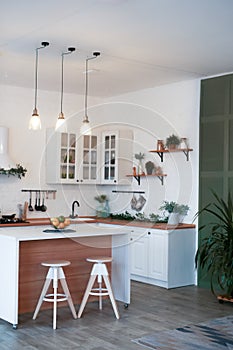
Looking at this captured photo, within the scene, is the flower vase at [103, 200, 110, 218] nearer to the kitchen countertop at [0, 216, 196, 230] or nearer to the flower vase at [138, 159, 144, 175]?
the kitchen countertop at [0, 216, 196, 230]

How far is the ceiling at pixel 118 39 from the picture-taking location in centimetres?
404

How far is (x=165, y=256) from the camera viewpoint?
21.2 feet

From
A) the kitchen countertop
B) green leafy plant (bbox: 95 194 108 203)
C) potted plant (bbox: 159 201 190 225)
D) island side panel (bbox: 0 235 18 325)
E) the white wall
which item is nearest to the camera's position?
island side panel (bbox: 0 235 18 325)

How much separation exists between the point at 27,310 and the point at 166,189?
285 centimetres

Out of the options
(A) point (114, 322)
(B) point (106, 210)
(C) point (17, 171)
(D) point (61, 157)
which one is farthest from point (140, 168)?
(A) point (114, 322)

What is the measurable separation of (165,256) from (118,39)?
9.43 ft

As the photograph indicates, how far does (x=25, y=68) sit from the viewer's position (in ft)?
20.2

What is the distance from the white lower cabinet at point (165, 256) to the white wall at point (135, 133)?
42 centimetres

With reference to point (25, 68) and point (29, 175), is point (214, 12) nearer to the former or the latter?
point (25, 68)

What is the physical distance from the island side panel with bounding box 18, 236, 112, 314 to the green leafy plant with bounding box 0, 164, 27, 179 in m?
2.00

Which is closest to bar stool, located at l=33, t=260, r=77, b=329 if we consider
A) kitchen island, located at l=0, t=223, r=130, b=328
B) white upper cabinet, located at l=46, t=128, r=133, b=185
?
kitchen island, located at l=0, t=223, r=130, b=328

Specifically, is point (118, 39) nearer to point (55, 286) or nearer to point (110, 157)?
point (55, 286)

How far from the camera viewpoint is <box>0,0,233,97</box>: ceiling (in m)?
4.04

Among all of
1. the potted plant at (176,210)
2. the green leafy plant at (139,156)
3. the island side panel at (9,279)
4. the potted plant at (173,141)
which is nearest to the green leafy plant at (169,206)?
the potted plant at (176,210)
